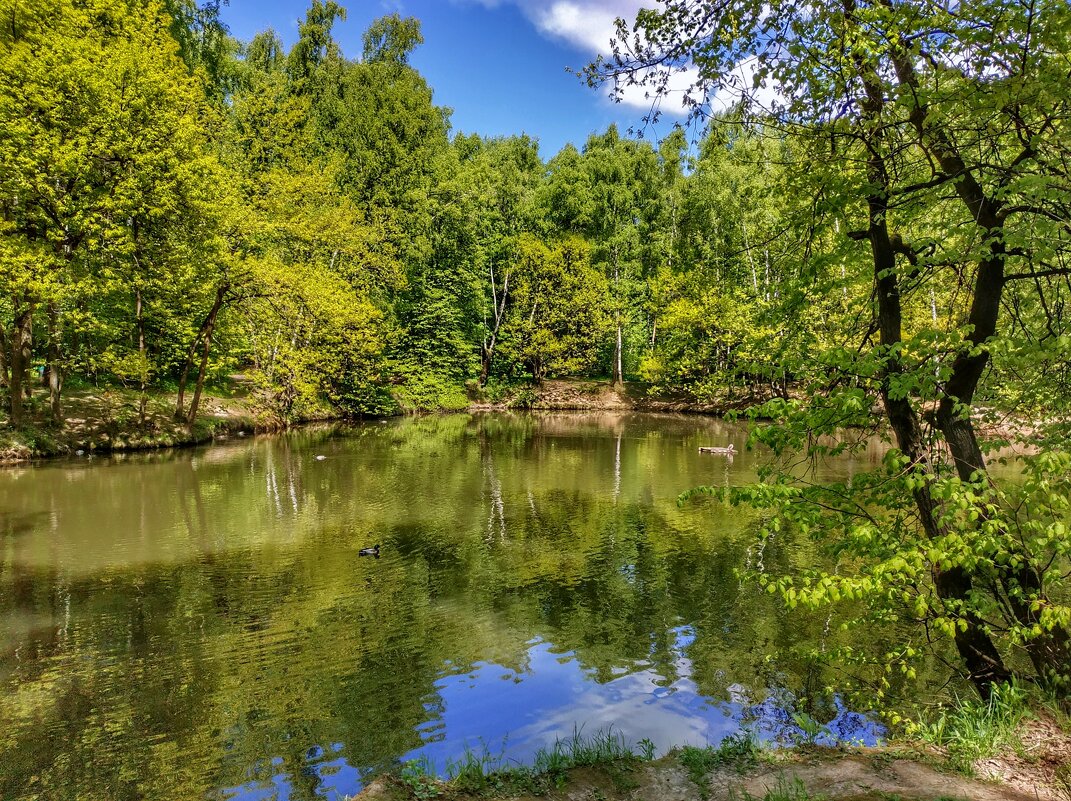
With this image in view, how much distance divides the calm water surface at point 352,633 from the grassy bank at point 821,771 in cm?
115

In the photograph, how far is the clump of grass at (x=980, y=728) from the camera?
16.2 feet

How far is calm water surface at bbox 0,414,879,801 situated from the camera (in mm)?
6309

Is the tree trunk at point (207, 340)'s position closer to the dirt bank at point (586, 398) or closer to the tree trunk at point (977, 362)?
the dirt bank at point (586, 398)

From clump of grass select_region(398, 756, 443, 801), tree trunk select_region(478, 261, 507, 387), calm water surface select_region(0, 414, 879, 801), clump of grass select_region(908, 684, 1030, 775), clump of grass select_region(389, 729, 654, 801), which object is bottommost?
calm water surface select_region(0, 414, 879, 801)

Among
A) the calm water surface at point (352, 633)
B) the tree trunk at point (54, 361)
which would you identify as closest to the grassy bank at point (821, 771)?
the calm water surface at point (352, 633)

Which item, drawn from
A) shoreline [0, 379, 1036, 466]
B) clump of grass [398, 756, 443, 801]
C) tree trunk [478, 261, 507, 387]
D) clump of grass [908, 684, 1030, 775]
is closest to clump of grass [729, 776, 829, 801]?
clump of grass [908, 684, 1030, 775]

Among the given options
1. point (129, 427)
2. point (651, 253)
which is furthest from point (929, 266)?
point (651, 253)

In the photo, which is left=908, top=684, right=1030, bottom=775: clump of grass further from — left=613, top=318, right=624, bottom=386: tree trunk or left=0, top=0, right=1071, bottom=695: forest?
left=613, top=318, right=624, bottom=386: tree trunk

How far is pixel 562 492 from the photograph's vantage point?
60.8 feet

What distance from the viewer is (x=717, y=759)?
5.21 meters

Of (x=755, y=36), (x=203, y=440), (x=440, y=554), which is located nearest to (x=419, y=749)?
(x=440, y=554)

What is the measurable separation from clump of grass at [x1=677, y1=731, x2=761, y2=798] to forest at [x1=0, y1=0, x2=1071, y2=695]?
1408 mm

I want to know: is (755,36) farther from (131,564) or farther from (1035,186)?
(131,564)

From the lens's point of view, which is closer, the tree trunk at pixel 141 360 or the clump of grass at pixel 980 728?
the clump of grass at pixel 980 728
